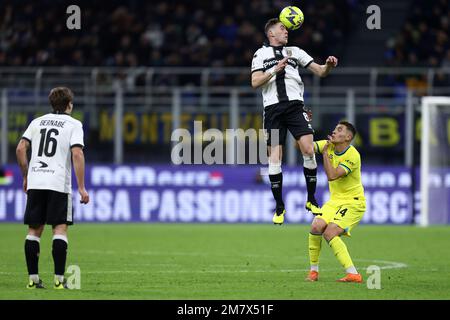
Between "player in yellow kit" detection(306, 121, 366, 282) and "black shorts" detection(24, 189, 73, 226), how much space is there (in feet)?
9.79

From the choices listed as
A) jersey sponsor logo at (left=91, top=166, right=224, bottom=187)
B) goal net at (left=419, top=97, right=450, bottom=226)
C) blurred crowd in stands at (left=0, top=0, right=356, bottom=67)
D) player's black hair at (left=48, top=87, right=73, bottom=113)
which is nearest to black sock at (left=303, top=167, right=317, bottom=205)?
player's black hair at (left=48, top=87, right=73, bottom=113)

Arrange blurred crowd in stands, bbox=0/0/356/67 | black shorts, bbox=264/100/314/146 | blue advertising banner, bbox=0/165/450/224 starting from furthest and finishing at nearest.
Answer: blurred crowd in stands, bbox=0/0/356/67 < blue advertising banner, bbox=0/165/450/224 < black shorts, bbox=264/100/314/146

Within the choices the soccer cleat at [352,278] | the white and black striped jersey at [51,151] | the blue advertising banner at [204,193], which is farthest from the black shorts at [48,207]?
the blue advertising banner at [204,193]

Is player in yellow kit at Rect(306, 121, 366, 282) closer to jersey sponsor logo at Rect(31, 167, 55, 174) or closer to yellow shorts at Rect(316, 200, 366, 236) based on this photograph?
yellow shorts at Rect(316, 200, 366, 236)

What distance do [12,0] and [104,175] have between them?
24.4 feet

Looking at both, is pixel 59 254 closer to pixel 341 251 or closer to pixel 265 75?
pixel 341 251

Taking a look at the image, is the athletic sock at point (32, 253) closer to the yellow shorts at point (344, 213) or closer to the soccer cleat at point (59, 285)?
the soccer cleat at point (59, 285)

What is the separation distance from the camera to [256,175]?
25062 mm

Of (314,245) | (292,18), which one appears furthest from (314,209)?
(292,18)

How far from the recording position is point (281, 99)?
44.0 feet

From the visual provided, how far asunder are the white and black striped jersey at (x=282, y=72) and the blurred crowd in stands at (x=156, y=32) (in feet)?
50.3

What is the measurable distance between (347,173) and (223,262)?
375 centimetres

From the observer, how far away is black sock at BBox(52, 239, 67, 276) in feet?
37.6
